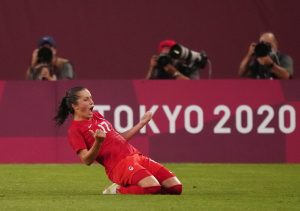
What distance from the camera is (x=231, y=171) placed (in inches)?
631

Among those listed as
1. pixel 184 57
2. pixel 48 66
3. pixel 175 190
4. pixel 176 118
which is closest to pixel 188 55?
pixel 184 57

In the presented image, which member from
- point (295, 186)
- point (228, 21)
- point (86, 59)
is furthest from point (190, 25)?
point (295, 186)

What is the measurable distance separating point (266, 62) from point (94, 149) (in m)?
6.69

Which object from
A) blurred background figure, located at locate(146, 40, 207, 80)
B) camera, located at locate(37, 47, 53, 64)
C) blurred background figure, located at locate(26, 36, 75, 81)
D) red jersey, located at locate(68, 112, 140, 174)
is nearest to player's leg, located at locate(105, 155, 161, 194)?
red jersey, located at locate(68, 112, 140, 174)

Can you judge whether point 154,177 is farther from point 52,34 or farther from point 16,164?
point 52,34

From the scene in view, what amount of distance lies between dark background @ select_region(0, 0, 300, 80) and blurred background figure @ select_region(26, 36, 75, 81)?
7.45ft

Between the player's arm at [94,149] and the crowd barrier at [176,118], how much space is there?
5.54 metres

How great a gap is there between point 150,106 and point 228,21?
3.64 m

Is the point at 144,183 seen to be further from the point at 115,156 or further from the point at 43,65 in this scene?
the point at 43,65

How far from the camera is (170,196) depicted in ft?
38.4

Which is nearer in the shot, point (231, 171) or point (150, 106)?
point (231, 171)

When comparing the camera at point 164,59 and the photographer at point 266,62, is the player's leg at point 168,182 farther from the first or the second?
the camera at point 164,59

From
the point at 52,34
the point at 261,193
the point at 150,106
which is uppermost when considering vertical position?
the point at 52,34

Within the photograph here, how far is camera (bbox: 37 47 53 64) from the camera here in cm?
1806
